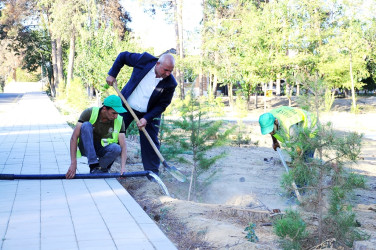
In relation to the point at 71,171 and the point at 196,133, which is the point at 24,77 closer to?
the point at 196,133

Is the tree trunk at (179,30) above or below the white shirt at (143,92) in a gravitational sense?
above

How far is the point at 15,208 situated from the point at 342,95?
150 ft

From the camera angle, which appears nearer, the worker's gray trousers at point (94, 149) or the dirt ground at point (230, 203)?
the dirt ground at point (230, 203)

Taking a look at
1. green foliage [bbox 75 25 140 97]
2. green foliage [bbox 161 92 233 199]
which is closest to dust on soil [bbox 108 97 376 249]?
green foliage [bbox 161 92 233 199]

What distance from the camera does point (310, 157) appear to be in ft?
14.6

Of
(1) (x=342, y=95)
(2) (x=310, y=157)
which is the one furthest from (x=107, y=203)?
(1) (x=342, y=95)

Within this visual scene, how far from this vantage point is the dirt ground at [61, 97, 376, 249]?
13.9ft

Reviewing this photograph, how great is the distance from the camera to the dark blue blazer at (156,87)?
638 cm

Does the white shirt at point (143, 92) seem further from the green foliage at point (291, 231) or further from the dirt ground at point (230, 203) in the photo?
the green foliage at point (291, 231)

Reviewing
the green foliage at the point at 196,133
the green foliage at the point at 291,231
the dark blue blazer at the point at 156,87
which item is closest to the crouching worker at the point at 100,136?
the dark blue blazer at the point at 156,87

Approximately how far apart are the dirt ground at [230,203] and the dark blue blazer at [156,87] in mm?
1050

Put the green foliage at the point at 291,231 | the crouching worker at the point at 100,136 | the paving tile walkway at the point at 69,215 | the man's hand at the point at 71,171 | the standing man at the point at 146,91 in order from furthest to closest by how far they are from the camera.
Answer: the standing man at the point at 146,91 → the man's hand at the point at 71,171 → the crouching worker at the point at 100,136 → the green foliage at the point at 291,231 → the paving tile walkway at the point at 69,215

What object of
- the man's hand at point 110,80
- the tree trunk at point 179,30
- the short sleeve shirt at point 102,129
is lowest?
the short sleeve shirt at point 102,129

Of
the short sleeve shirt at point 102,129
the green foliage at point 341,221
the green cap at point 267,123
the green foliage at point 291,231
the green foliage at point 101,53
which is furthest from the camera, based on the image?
the green foliage at point 101,53
